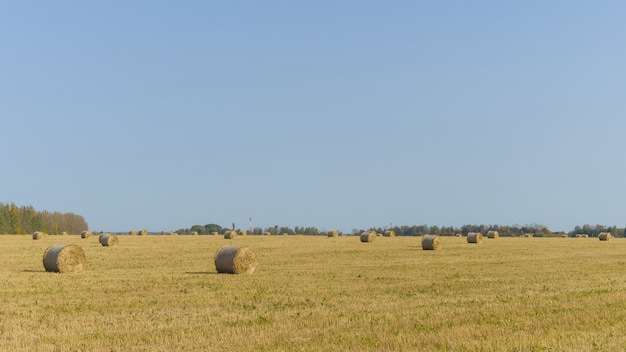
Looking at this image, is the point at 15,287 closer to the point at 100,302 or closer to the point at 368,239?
the point at 100,302

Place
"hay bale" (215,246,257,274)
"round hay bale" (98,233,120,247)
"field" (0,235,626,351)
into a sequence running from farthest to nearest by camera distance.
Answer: "round hay bale" (98,233,120,247) < "hay bale" (215,246,257,274) < "field" (0,235,626,351)

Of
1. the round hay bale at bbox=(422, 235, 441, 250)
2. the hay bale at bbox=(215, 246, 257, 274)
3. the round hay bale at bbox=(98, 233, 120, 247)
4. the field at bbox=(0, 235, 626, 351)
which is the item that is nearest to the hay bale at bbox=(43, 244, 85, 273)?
the field at bbox=(0, 235, 626, 351)

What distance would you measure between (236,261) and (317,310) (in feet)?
36.3

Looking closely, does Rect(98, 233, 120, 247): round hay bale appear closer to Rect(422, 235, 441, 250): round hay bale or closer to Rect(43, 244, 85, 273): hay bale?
Rect(422, 235, 441, 250): round hay bale

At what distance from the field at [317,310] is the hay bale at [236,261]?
0.55 metres

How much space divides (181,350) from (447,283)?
12673mm

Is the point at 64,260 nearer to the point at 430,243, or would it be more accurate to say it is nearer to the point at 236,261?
the point at 236,261

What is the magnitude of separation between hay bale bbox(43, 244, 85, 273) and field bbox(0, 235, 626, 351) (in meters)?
0.54

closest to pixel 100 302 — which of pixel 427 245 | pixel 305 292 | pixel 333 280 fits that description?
pixel 305 292

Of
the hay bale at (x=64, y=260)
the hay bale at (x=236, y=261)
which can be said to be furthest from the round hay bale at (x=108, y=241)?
the hay bale at (x=236, y=261)

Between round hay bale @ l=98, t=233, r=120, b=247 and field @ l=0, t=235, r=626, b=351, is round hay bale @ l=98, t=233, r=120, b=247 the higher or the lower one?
the higher one

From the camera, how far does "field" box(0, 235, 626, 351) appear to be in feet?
40.5

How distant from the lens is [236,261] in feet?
88.0

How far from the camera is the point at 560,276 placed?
25.2 m
